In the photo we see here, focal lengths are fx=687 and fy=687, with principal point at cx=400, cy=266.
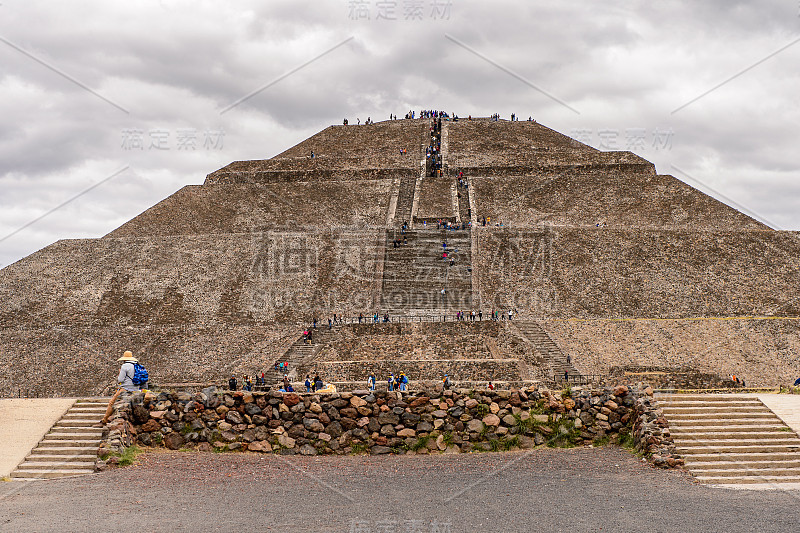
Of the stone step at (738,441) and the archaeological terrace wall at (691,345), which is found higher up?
the archaeological terrace wall at (691,345)

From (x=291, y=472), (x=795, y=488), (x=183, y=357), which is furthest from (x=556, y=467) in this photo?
(x=183, y=357)

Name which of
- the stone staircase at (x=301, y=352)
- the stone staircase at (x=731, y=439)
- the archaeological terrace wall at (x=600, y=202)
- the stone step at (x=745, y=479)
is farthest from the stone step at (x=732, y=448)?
the archaeological terrace wall at (x=600, y=202)

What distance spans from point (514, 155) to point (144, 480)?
51.1 m

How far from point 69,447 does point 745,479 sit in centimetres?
1322

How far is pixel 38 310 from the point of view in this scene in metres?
35.9

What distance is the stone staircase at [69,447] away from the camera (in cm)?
1317

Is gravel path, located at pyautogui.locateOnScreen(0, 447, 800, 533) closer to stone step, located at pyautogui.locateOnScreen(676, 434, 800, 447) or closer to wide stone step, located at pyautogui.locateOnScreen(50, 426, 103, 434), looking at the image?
stone step, located at pyautogui.locateOnScreen(676, 434, 800, 447)

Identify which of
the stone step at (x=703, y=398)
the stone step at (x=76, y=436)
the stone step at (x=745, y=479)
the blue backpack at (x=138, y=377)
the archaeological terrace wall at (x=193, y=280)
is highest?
the archaeological terrace wall at (x=193, y=280)

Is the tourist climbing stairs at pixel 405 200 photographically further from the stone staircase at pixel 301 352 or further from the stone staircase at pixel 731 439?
the stone staircase at pixel 731 439

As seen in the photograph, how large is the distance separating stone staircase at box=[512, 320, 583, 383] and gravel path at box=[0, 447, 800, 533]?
12.0 m

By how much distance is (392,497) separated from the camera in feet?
36.2

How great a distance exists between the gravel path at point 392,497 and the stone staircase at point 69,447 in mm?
566

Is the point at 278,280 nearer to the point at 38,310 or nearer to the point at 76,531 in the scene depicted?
the point at 38,310

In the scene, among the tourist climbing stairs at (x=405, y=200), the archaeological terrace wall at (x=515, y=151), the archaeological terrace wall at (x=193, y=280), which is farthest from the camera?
the archaeological terrace wall at (x=515, y=151)
